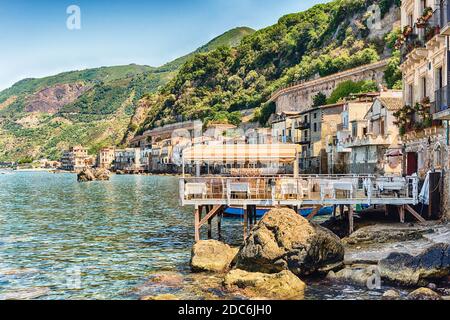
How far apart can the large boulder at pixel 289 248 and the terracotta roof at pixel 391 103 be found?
107 ft

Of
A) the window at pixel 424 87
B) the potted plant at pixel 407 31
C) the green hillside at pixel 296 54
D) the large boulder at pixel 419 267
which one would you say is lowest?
the large boulder at pixel 419 267

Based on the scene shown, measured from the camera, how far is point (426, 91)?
2981 cm

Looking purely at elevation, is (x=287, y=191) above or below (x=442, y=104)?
below

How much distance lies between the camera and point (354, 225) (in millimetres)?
29938

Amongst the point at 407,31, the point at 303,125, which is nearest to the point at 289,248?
the point at 407,31

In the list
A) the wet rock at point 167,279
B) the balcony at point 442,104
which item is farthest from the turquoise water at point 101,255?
the balcony at point 442,104

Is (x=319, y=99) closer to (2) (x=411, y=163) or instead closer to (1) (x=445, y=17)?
(2) (x=411, y=163)

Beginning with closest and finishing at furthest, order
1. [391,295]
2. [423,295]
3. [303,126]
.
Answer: [423,295]
[391,295]
[303,126]

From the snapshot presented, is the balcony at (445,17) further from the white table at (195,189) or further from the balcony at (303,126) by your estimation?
the balcony at (303,126)

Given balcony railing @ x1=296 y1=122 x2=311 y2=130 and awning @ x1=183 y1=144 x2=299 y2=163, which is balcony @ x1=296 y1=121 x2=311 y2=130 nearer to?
balcony railing @ x1=296 y1=122 x2=311 y2=130

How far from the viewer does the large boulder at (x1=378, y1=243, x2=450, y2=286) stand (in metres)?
18.0

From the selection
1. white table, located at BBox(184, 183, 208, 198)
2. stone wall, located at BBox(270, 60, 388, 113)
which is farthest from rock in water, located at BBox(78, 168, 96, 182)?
white table, located at BBox(184, 183, 208, 198)

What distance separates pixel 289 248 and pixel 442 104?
33.2 ft

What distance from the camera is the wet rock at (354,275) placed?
18.8 m
